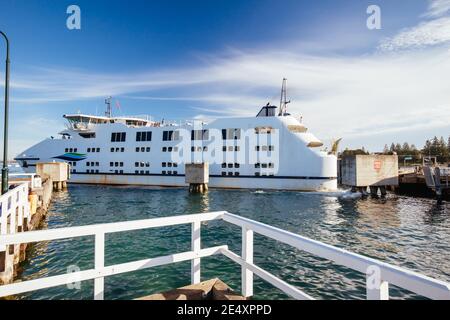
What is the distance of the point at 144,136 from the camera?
36.5 metres

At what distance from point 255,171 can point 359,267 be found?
29.4 metres

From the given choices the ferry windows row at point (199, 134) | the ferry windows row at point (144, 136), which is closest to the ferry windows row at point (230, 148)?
the ferry windows row at point (199, 134)

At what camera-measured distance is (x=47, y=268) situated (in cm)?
838

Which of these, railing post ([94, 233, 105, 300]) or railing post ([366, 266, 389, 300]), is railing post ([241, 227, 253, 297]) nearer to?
railing post ([366, 266, 389, 300])

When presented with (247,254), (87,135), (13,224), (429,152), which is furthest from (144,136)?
(429,152)

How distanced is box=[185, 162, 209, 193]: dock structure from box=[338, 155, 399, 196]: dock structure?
55.7 feet

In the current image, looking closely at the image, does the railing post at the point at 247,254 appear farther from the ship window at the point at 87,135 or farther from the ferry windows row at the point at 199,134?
the ship window at the point at 87,135

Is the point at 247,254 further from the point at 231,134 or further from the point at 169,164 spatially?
the point at 169,164

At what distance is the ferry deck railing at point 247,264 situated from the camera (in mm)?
1887

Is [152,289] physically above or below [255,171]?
below

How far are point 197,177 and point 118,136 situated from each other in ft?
53.1

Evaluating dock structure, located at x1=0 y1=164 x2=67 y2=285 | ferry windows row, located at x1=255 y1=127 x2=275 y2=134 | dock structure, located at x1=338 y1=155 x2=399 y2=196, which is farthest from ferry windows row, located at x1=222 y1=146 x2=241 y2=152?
dock structure, located at x1=0 y1=164 x2=67 y2=285
